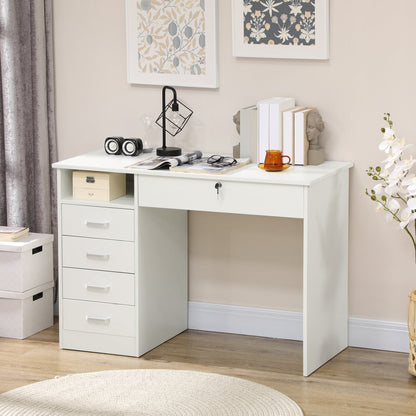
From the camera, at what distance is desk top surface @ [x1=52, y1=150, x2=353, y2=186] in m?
3.45

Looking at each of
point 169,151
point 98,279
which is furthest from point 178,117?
point 98,279

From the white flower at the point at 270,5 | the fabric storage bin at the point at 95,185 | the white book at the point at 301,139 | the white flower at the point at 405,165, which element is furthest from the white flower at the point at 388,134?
the fabric storage bin at the point at 95,185

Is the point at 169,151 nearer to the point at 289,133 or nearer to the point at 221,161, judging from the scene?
the point at 221,161

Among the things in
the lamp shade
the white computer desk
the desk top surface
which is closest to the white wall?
the lamp shade

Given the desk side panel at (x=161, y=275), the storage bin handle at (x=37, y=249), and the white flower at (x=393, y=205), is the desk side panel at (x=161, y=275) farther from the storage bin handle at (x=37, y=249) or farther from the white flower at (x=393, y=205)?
the white flower at (x=393, y=205)

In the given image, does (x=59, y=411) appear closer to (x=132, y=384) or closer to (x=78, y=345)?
(x=132, y=384)

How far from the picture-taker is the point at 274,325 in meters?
4.06

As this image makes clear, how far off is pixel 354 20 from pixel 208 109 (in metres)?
0.75

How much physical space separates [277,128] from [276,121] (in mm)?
29

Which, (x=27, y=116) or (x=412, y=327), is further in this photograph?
(x=27, y=116)

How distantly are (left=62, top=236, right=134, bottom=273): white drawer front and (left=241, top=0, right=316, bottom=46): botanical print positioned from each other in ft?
3.40

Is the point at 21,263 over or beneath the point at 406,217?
beneath

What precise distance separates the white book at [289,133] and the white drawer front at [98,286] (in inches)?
32.1

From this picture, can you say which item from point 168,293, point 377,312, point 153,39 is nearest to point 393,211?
point 377,312
